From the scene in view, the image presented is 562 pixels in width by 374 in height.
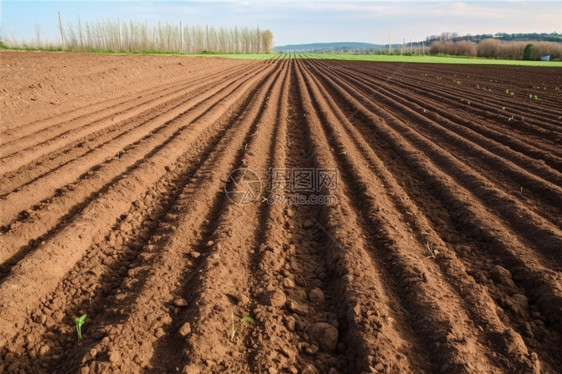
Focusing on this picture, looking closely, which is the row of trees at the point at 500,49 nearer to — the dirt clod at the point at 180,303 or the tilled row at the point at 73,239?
the tilled row at the point at 73,239

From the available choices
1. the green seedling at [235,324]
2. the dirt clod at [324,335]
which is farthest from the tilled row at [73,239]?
the dirt clod at [324,335]

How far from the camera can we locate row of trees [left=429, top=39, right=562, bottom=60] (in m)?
58.2

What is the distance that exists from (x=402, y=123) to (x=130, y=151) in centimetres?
704

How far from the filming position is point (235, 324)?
3266mm

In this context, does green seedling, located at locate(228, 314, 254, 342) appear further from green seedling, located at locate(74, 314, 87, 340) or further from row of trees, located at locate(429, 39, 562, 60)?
row of trees, located at locate(429, 39, 562, 60)

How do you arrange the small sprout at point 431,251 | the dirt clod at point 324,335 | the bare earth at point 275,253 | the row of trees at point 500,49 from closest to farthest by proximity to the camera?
the bare earth at point 275,253 → the dirt clod at point 324,335 → the small sprout at point 431,251 → the row of trees at point 500,49

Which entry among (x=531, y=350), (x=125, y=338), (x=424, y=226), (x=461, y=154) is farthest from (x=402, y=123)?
(x=125, y=338)

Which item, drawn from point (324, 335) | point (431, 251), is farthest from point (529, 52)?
point (324, 335)
